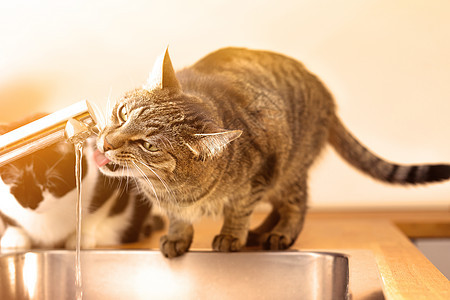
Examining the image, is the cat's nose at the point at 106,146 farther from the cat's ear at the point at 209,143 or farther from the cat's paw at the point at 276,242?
the cat's paw at the point at 276,242

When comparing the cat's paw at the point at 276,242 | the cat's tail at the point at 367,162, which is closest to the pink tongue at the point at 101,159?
the cat's paw at the point at 276,242

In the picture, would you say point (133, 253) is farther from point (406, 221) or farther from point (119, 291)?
point (406, 221)

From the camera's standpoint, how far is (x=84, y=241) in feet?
3.51

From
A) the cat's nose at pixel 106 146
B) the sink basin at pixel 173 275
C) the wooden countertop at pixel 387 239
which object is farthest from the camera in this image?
the sink basin at pixel 173 275

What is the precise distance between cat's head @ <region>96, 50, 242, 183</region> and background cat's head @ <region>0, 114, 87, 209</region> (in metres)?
0.19

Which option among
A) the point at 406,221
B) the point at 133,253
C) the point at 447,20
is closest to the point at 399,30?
the point at 447,20

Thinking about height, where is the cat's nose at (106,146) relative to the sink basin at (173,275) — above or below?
above

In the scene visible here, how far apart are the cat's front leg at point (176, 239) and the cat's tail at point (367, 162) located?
457 mm

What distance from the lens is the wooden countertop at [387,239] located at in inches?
26.5

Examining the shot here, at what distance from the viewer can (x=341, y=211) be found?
4.40 feet

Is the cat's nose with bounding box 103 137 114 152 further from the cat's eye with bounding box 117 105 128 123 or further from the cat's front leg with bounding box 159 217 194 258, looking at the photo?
the cat's front leg with bounding box 159 217 194 258

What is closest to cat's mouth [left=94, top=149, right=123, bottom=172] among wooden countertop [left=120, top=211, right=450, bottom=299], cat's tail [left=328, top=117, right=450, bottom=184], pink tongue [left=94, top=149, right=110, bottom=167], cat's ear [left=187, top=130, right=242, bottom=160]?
pink tongue [left=94, top=149, right=110, bottom=167]

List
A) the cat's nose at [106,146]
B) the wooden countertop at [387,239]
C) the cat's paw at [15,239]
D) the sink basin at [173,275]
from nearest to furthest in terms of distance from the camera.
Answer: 1. the wooden countertop at [387,239]
2. the cat's nose at [106,146]
3. the sink basin at [173,275]
4. the cat's paw at [15,239]

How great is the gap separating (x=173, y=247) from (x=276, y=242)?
8.4 inches
